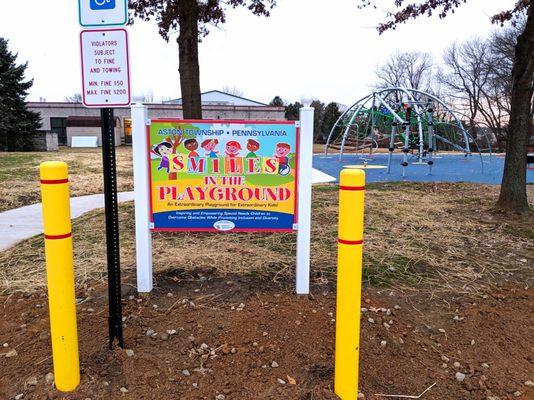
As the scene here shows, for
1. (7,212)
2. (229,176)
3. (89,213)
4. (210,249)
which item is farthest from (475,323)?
(7,212)

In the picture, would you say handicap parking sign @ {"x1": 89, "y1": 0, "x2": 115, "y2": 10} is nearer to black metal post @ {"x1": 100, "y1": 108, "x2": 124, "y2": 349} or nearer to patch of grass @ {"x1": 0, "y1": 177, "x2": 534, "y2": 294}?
black metal post @ {"x1": 100, "y1": 108, "x2": 124, "y2": 349}

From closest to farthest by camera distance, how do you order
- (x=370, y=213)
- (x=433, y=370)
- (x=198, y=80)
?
(x=433, y=370) < (x=198, y=80) < (x=370, y=213)

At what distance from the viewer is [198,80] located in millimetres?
6633

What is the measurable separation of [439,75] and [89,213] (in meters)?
53.5

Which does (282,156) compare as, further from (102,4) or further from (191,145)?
(102,4)

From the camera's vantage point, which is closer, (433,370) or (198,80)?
(433,370)

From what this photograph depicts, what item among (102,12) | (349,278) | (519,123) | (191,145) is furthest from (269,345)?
(519,123)

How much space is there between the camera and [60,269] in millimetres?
2490

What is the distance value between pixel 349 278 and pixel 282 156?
5.40ft

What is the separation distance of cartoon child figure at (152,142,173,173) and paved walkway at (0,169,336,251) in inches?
119

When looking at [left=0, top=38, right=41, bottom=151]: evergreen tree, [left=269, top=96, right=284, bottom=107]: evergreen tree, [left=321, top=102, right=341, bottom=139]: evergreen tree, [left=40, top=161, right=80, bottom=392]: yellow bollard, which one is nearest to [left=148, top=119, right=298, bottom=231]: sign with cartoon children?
[left=40, top=161, right=80, bottom=392]: yellow bollard

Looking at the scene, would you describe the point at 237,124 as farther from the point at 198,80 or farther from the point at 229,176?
the point at 198,80

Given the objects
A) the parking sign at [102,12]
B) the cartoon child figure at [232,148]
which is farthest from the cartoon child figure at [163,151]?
the parking sign at [102,12]

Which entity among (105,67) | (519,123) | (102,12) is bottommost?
(519,123)
